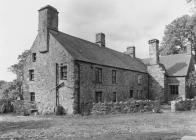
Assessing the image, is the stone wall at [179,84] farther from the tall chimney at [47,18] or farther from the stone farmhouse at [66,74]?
the tall chimney at [47,18]

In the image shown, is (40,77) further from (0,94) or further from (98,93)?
(0,94)

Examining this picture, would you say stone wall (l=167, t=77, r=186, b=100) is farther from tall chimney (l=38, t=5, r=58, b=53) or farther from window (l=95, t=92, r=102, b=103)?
tall chimney (l=38, t=5, r=58, b=53)

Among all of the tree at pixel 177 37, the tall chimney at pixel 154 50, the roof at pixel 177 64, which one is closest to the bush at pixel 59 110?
the tall chimney at pixel 154 50

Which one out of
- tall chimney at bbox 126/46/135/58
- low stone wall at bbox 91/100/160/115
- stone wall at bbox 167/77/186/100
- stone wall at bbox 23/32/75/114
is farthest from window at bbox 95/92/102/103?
tall chimney at bbox 126/46/135/58

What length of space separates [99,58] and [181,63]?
57.3ft

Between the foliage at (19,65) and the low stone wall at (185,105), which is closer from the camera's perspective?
the low stone wall at (185,105)

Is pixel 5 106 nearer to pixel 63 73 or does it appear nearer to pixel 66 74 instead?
pixel 63 73

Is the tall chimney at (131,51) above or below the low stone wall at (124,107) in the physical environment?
above

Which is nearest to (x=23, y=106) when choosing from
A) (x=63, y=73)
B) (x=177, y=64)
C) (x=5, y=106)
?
(x=5, y=106)

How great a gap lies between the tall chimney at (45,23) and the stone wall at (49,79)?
1.34 feet

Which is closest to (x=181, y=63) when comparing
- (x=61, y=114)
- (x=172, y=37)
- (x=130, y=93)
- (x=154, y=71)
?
(x=154, y=71)

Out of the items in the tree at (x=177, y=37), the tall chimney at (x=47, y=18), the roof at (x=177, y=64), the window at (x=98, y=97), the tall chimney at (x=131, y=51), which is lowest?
the window at (x=98, y=97)

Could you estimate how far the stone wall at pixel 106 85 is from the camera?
21234 mm

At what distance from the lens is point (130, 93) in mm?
29734
